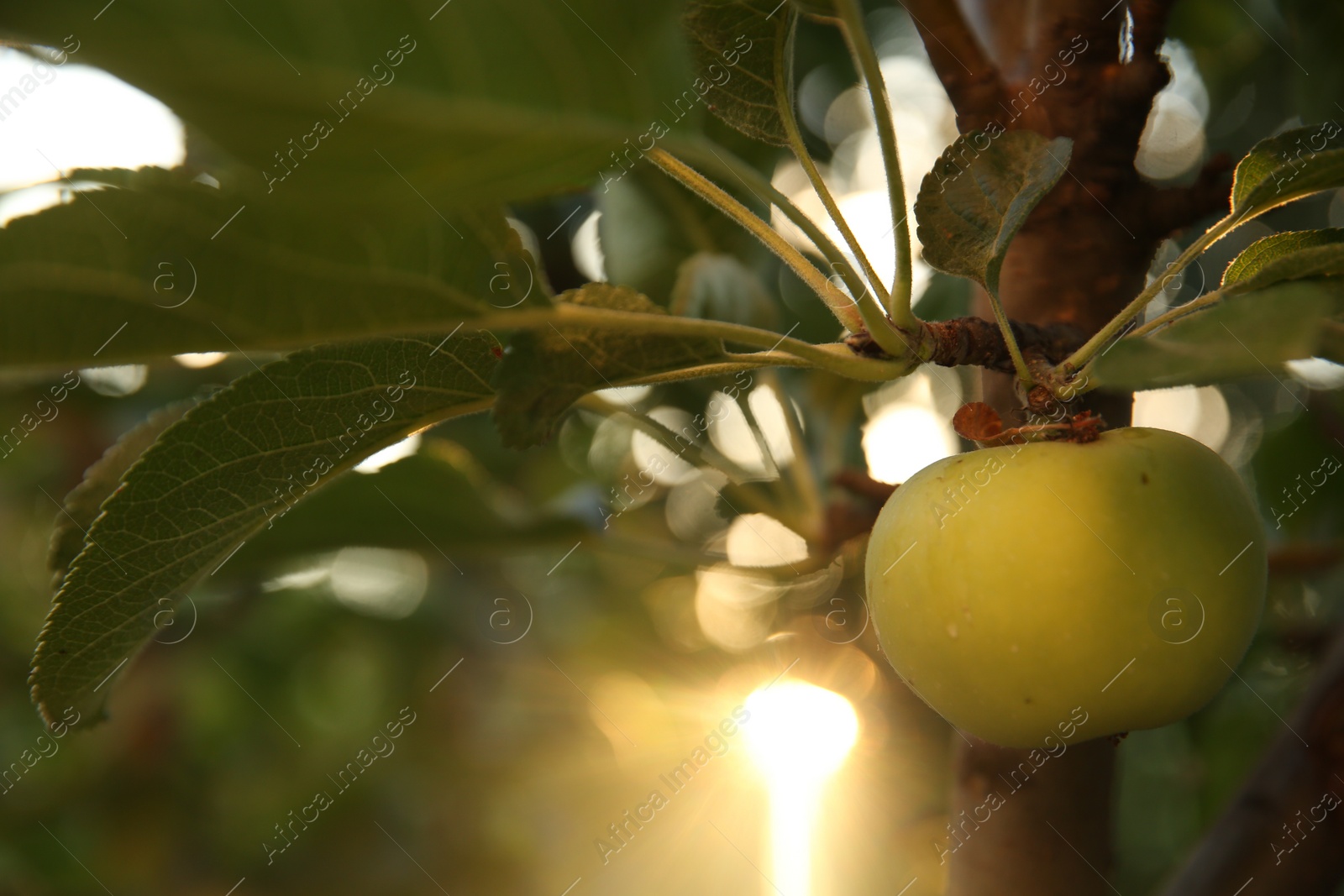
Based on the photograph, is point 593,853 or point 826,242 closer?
point 826,242

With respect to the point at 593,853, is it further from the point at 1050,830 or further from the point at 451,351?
the point at 451,351

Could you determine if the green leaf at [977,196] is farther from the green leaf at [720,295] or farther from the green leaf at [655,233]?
the green leaf at [655,233]

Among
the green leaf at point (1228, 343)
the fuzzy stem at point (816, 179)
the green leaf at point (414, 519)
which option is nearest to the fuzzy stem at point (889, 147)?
the fuzzy stem at point (816, 179)

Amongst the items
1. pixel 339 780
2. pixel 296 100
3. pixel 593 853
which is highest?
pixel 296 100

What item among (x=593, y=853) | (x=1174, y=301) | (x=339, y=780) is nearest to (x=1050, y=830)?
(x=1174, y=301)

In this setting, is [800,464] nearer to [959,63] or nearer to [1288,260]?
[959,63]

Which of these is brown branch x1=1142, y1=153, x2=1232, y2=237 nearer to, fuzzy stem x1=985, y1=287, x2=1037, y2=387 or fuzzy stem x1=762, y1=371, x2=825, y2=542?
fuzzy stem x1=985, y1=287, x2=1037, y2=387

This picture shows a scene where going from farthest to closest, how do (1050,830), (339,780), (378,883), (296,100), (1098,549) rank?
1. (378,883)
2. (339,780)
3. (1050,830)
4. (1098,549)
5. (296,100)
